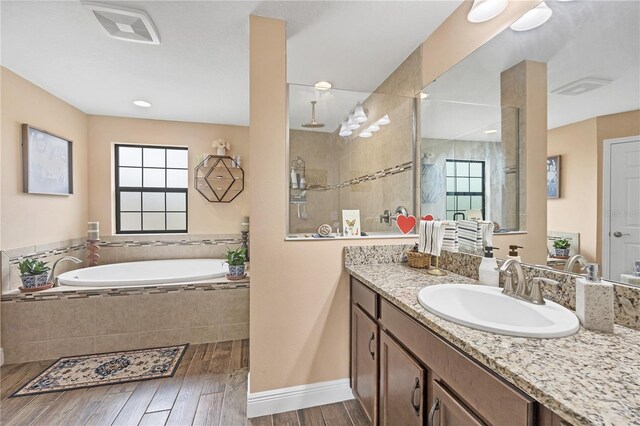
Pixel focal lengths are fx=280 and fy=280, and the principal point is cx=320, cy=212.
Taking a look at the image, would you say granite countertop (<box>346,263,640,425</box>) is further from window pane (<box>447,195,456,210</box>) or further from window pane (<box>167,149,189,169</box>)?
window pane (<box>167,149,189,169</box>)

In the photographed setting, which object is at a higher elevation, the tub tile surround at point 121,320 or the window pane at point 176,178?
the window pane at point 176,178

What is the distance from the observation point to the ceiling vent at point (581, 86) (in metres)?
0.94

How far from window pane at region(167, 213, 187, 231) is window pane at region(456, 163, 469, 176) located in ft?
12.0

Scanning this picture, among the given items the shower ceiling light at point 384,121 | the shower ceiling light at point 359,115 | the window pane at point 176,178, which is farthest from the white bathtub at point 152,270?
the shower ceiling light at point 384,121

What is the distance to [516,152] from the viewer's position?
4.22ft

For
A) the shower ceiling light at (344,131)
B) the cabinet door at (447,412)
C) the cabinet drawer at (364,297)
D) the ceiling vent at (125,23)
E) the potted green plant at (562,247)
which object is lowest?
the cabinet door at (447,412)

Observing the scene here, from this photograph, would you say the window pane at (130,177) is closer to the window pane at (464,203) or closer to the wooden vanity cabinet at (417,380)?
the wooden vanity cabinet at (417,380)

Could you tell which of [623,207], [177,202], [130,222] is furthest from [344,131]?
[130,222]

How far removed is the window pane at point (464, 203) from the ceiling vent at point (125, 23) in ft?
7.23

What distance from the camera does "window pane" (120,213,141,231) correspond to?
3.88 m

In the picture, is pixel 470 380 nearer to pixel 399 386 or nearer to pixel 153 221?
pixel 399 386

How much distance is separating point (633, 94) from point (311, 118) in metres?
1.63

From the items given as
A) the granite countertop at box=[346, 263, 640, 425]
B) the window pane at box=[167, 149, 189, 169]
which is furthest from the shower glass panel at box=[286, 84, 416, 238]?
the window pane at box=[167, 149, 189, 169]

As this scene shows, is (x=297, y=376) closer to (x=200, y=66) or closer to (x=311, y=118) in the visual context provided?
(x=311, y=118)
